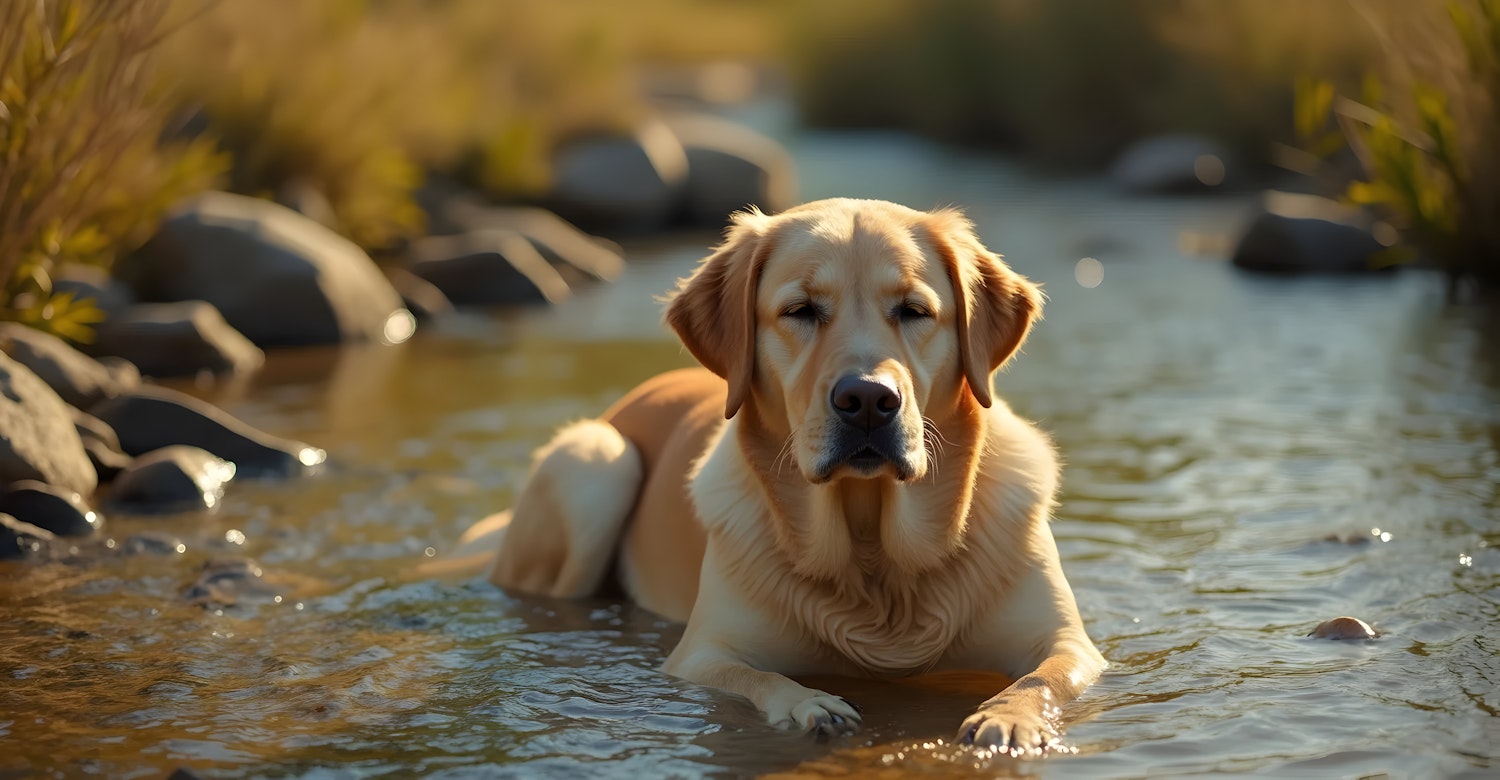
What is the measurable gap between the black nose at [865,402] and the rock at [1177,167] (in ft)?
50.7

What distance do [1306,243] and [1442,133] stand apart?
→ 10.5ft

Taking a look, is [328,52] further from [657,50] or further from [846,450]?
[657,50]

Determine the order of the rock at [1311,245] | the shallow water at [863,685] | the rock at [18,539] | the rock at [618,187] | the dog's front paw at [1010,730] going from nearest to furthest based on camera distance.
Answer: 1. the dog's front paw at [1010,730]
2. the shallow water at [863,685]
3. the rock at [18,539]
4. the rock at [1311,245]
5. the rock at [618,187]

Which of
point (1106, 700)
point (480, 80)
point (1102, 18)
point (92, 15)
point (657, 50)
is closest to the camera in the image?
point (1106, 700)

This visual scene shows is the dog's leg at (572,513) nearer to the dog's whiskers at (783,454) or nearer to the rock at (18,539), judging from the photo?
the dog's whiskers at (783,454)

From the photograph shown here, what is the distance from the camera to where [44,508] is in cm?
683

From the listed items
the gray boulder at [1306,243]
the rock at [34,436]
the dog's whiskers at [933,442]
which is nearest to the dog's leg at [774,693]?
the dog's whiskers at [933,442]

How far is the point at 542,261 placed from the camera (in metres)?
14.8

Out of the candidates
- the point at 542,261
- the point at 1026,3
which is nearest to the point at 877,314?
the point at 542,261

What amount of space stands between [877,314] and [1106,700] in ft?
4.04

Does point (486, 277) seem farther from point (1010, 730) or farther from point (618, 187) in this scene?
point (1010, 730)

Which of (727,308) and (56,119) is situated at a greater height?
(56,119)

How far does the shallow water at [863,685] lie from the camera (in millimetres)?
4328

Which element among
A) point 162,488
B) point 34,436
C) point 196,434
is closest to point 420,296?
point 196,434
